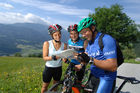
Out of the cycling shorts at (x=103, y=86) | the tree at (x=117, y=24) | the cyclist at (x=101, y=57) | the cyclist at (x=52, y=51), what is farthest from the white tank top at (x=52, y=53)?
the tree at (x=117, y=24)

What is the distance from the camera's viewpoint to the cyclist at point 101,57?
82.4 inches

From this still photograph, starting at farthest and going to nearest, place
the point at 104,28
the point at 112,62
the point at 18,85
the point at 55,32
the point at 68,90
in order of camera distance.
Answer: the point at 104,28 → the point at 18,85 → the point at 55,32 → the point at 68,90 → the point at 112,62

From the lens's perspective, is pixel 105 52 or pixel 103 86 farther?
pixel 103 86

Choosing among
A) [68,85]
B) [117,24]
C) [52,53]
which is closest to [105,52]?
[68,85]

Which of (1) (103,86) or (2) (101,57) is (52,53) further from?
(1) (103,86)

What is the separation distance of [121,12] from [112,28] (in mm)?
6280

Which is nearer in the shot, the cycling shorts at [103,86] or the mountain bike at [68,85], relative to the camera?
the mountain bike at [68,85]

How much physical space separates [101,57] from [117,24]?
3871cm

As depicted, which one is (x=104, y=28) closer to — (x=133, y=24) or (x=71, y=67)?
(x=133, y=24)

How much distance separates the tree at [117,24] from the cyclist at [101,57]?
36.8 metres

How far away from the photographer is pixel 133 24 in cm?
3931

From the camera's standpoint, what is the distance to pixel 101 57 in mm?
2299

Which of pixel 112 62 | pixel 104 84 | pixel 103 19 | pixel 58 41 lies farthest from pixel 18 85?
pixel 103 19

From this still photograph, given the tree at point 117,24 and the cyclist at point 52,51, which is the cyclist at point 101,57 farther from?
the tree at point 117,24
